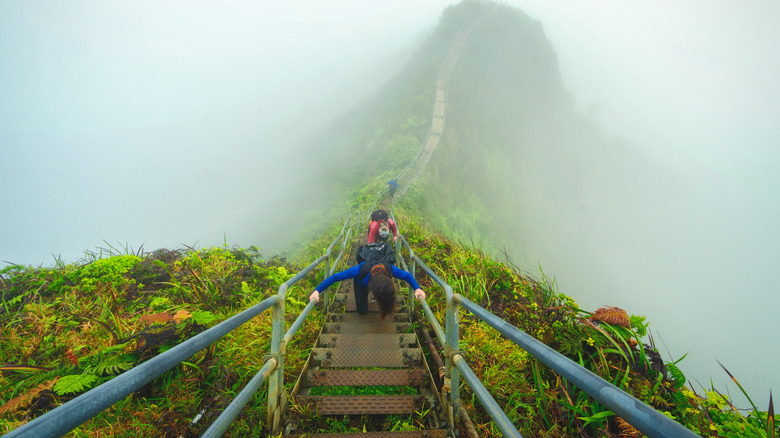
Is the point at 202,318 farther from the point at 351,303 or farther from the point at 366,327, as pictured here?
the point at 351,303

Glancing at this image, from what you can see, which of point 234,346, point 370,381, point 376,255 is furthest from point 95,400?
point 376,255

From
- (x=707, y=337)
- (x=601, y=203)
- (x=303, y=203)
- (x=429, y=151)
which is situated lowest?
(x=707, y=337)

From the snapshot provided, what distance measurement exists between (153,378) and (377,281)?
2.56m

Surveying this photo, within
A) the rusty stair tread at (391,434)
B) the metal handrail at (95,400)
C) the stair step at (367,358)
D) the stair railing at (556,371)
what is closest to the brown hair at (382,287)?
the stair step at (367,358)

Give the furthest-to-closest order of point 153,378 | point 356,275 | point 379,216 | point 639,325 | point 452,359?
point 379,216 < point 356,275 < point 639,325 < point 452,359 < point 153,378

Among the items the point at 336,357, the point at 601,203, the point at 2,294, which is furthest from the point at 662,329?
the point at 2,294

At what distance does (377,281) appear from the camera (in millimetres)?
3451

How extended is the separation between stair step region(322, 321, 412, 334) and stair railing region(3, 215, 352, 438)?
61.5 inches

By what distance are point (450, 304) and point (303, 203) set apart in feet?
95.3

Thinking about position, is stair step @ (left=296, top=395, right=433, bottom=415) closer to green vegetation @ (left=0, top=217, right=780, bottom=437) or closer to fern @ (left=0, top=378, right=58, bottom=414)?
green vegetation @ (left=0, top=217, right=780, bottom=437)

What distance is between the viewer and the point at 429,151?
27.3 metres

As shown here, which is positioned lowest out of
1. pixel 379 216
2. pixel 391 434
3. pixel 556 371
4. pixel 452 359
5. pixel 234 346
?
pixel 391 434

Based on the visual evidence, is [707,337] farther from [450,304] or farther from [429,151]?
[450,304]

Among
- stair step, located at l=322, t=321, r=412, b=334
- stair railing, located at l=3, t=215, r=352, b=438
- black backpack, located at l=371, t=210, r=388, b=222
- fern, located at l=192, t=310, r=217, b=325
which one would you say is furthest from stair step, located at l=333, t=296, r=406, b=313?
stair railing, located at l=3, t=215, r=352, b=438
